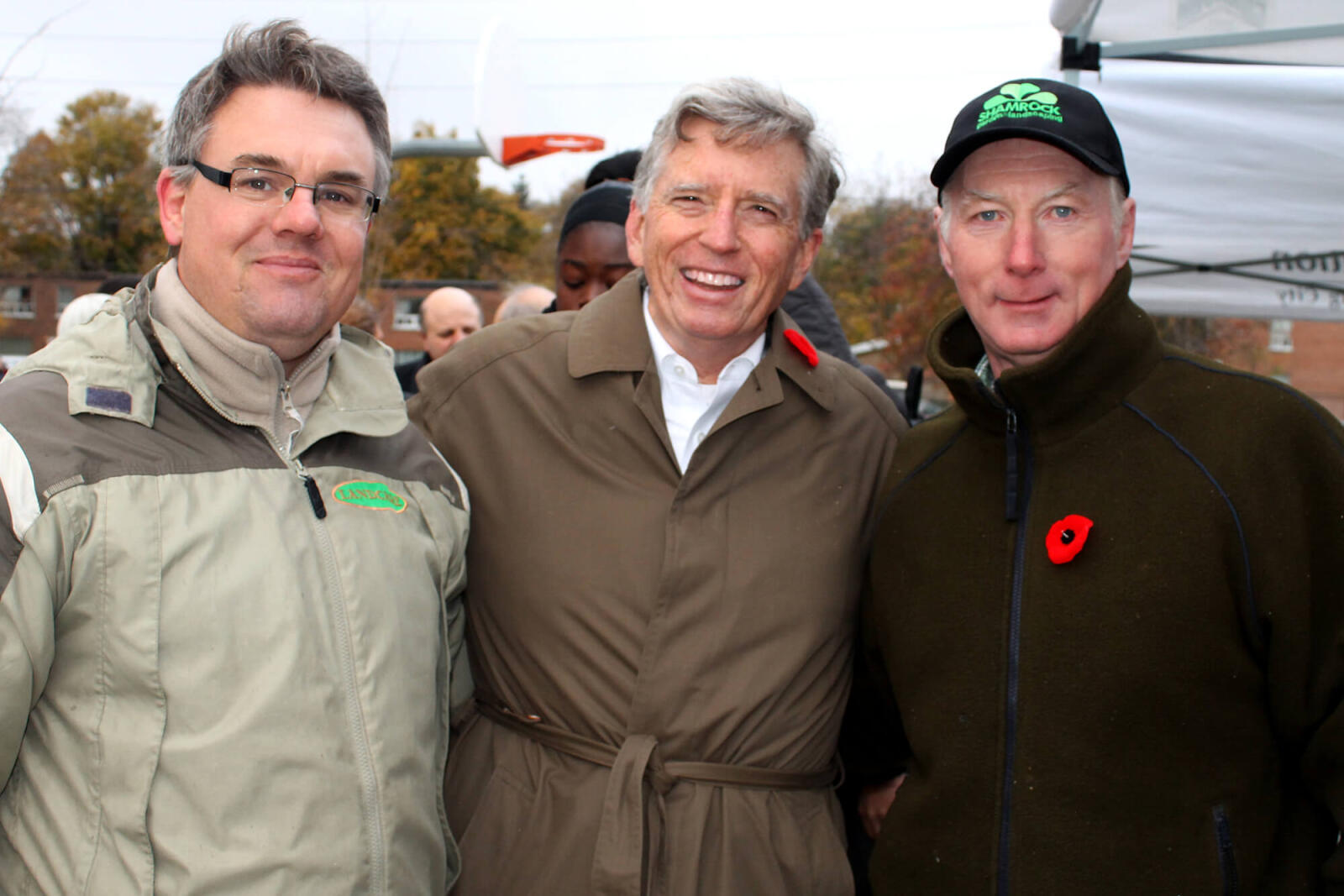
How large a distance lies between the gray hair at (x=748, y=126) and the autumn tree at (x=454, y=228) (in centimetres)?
4330

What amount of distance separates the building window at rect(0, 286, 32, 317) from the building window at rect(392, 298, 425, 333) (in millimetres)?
18639

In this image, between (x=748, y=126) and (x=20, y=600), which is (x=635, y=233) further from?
(x=20, y=600)

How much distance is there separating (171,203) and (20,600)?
0.83 metres

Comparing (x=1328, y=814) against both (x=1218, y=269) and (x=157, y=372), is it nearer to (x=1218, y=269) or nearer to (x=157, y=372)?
(x=157, y=372)

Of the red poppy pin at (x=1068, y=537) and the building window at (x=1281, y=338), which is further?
the building window at (x=1281, y=338)

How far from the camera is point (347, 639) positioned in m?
1.87

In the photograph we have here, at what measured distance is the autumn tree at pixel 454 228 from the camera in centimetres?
4653

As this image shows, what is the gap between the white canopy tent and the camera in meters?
3.70

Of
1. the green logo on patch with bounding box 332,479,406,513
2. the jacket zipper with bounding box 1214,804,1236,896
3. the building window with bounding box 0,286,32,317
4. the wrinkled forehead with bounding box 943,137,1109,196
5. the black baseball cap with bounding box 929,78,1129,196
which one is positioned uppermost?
the black baseball cap with bounding box 929,78,1129,196

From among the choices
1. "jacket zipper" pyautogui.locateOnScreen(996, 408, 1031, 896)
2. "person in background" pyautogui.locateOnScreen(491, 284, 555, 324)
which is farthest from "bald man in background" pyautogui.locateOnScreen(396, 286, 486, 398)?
"jacket zipper" pyautogui.locateOnScreen(996, 408, 1031, 896)

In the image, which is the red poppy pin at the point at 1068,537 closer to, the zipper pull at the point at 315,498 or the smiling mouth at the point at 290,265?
the zipper pull at the point at 315,498

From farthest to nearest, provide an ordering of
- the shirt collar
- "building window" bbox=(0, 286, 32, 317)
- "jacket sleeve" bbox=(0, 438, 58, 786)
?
"building window" bbox=(0, 286, 32, 317) < the shirt collar < "jacket sleeve" bbox=(0, 438, 58, 786)

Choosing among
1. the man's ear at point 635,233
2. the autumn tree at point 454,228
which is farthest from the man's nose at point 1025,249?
the autumn tree at point 454,228

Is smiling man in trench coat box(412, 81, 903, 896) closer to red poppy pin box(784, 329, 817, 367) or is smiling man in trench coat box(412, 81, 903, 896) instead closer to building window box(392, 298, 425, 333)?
red poppy pin box(784, 329, 817, 367)
